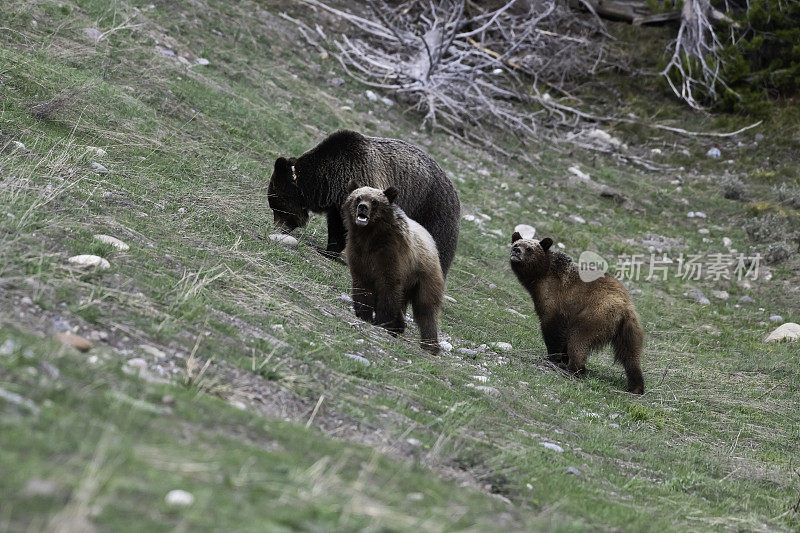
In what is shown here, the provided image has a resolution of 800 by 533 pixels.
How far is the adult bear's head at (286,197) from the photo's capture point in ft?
33.2

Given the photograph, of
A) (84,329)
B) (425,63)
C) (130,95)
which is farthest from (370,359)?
(425,63)

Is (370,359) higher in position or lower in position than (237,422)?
lower

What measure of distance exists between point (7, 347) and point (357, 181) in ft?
19.8

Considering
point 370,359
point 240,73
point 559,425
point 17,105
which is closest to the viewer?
point 370,359

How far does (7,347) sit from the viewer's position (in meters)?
4.04

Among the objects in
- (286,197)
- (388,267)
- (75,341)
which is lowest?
(286,197)

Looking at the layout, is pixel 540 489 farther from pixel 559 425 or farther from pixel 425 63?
pixel 425 63

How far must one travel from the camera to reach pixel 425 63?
1781cm

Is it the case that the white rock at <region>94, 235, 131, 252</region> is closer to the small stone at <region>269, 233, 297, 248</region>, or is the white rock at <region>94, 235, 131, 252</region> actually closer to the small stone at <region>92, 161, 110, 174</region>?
the small stone at <region>92, 161, 110, 174</region>

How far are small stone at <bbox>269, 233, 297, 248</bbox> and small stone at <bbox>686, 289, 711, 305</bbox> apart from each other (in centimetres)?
757

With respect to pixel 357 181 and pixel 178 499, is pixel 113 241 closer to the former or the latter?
pixel 357 181

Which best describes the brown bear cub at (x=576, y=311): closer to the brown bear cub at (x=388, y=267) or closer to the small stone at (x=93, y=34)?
the brown bear cub at (x=388, y=267)

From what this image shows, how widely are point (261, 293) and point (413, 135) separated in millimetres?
10495
